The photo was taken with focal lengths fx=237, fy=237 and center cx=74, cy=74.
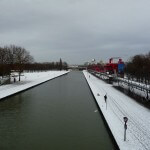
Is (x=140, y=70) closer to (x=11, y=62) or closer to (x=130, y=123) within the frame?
(x=11, y=62)

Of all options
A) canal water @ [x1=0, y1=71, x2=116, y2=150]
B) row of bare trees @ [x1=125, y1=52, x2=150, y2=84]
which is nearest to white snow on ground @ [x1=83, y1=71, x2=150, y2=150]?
canal water @ [x1=0, y1=71, x2=116, y2=150]

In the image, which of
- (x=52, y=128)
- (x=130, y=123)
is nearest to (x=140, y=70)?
(x=130, y=123)

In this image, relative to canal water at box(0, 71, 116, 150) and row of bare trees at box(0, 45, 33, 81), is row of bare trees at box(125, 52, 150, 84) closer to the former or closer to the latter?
canal water at box(0, 71, 116, 150)

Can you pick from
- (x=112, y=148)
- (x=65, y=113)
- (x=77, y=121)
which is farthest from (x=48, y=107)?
Answer: (x=112, y=148)

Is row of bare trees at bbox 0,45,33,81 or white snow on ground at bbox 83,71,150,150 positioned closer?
white snow on ground at bbox 83,71,150,150

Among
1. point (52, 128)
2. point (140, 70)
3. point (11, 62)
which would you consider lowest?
point (52, 128)

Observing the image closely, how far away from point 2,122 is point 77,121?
5.45 meters

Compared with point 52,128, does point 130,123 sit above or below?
above

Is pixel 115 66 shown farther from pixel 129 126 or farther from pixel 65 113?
pixel 129 126

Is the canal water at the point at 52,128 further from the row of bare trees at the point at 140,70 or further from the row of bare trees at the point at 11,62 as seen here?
the row of bare trees at the point at 11,62

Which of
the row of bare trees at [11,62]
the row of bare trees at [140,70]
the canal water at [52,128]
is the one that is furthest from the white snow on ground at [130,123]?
the row of bare trees at [11,62]

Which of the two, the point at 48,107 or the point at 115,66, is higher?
the point at 115,66

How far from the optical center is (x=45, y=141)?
13203mm

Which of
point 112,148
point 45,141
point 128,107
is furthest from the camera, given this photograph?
point 128,107
